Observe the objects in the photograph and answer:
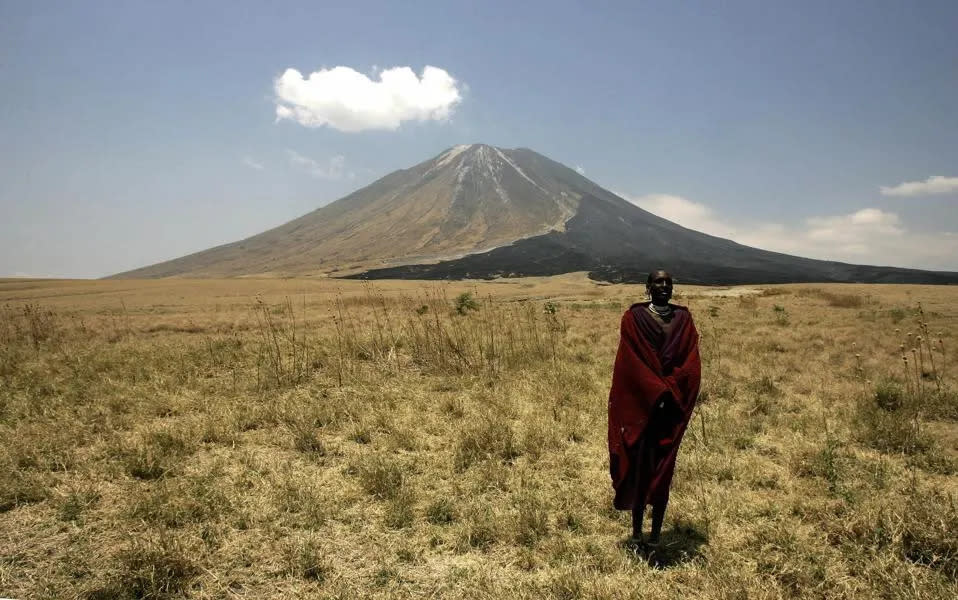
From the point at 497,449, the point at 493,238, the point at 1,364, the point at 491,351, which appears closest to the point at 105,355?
the point at 1,364

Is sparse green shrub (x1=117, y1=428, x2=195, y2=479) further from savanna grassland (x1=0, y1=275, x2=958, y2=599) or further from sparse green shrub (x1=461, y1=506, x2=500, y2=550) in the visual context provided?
sparse green shrub (x1=461, y1=506, x2=500, y2=550)

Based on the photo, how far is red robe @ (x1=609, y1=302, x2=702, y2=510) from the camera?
11.6ft

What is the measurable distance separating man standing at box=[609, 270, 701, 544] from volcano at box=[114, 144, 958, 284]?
190 feet

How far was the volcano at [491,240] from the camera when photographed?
80.6m

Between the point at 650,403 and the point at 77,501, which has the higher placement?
the point at 650,403

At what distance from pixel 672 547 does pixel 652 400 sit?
4.19 ft

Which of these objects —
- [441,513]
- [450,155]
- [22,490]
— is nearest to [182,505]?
[22,490]

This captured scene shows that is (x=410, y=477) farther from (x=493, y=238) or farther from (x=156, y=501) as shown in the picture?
(x=493, y=238)

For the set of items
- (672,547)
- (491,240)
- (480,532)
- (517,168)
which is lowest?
(672,547)

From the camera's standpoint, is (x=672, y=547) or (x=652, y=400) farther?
(x=672, y=547)

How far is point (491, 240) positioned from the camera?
367ft

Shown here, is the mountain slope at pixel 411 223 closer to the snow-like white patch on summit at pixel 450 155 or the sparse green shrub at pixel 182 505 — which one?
the snow-like white patch on summit at pixel 450 155

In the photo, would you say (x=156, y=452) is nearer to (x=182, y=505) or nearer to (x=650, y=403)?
(x=182, y=505)

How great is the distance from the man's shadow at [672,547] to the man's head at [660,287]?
188 cm
